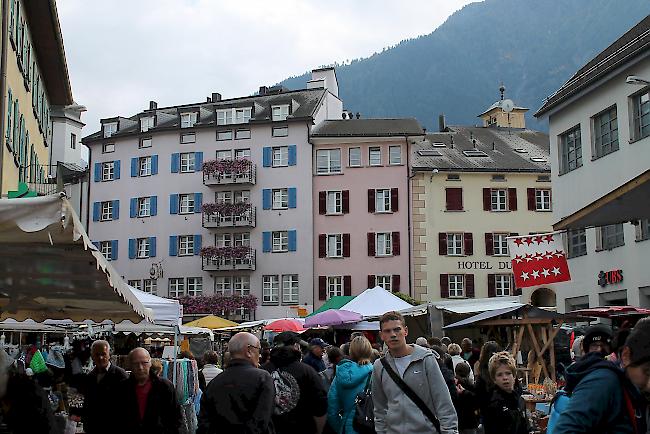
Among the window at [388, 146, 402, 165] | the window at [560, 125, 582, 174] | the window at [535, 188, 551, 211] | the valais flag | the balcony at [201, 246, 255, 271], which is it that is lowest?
the valais flag

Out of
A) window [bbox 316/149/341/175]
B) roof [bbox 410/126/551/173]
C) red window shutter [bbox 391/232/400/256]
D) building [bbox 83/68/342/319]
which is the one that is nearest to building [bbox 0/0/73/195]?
building [bbox 83/68/342/319]

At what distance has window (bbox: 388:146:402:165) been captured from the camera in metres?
55.5

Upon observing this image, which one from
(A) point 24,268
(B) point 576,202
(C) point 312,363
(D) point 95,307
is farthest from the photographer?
(B) point 576,202

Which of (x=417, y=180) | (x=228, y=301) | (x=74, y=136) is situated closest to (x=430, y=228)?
(x=417, y=180)

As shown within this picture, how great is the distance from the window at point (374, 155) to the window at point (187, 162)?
11.7m

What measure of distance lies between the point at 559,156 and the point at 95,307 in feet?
82.5

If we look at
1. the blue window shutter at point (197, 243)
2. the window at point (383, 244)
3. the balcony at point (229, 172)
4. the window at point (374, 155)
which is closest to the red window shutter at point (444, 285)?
the window at point (383, 244)

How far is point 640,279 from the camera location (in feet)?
88.5

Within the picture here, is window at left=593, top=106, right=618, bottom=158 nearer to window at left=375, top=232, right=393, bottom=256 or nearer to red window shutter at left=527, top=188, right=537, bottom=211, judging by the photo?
red window shutter at left=527, top=188, right=537, bottom=211

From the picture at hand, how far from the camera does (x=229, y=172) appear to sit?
186ft

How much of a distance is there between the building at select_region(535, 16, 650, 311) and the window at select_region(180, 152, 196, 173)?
30161 millimetres

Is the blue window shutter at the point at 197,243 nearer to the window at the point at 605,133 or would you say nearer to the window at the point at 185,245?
A: the window at the point at 185,245

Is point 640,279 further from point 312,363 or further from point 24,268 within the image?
point 24,268

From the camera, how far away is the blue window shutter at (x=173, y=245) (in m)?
58.0
